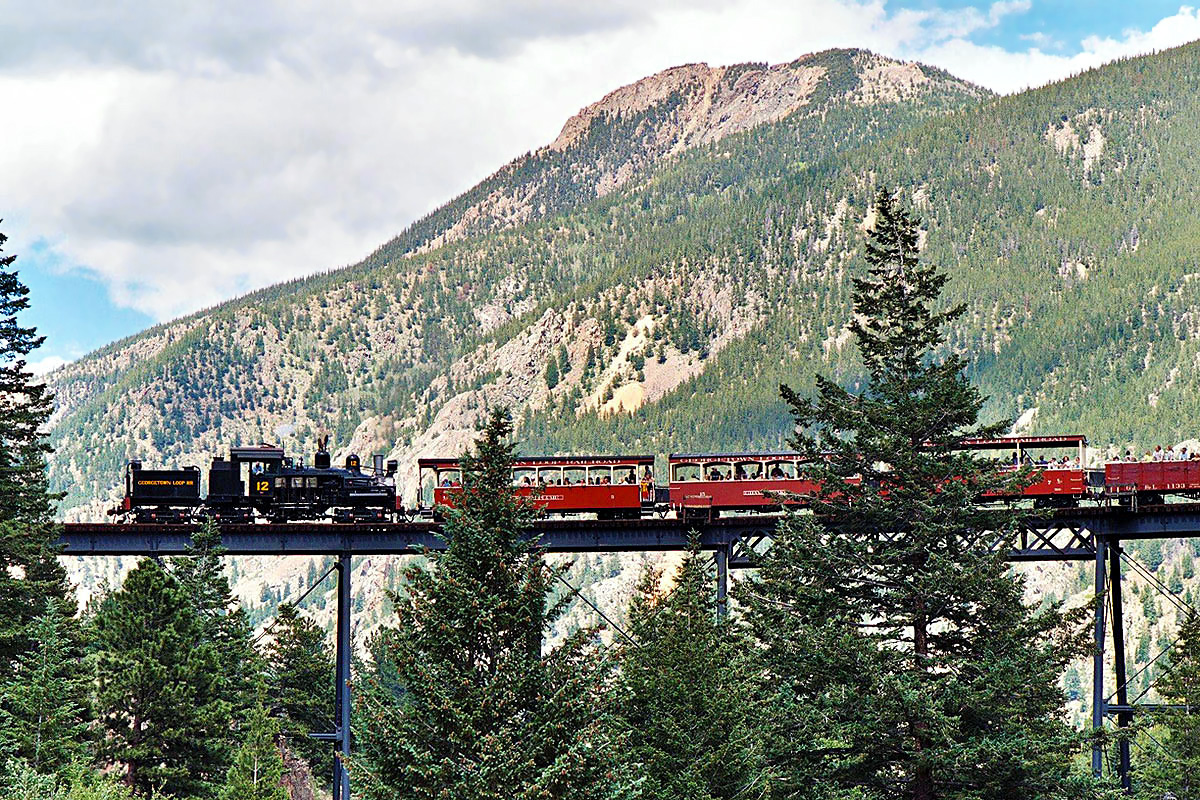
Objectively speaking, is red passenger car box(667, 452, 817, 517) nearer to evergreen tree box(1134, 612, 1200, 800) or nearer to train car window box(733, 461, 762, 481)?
train car window box(733, 461, 762, 481)

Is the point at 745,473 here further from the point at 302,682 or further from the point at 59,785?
the point at 59,785

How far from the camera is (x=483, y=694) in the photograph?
23.6 m

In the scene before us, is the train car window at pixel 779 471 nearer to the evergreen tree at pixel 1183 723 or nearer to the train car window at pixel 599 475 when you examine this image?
the train car window at pixel 599 475

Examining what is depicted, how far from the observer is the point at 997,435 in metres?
34.2

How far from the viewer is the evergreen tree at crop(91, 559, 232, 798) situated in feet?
140

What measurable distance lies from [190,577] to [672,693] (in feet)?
90.0

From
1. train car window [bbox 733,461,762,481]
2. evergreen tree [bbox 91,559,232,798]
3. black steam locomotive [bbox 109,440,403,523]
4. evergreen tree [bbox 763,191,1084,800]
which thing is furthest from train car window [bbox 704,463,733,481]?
evergreen tree [bbox 91,559,232,798]

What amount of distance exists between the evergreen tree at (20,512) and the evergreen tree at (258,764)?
28.1 ft

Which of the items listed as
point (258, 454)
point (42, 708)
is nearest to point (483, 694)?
point (42, 708)

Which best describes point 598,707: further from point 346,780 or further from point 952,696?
point 346,780

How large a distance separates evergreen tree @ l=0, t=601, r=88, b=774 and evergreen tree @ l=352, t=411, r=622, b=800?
46.8 feet

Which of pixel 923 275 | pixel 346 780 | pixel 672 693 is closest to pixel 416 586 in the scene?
pixel 672 693

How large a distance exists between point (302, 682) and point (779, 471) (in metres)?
29.4

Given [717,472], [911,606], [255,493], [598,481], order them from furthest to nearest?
[255,493], [598,481], [717,472], [911,606]
